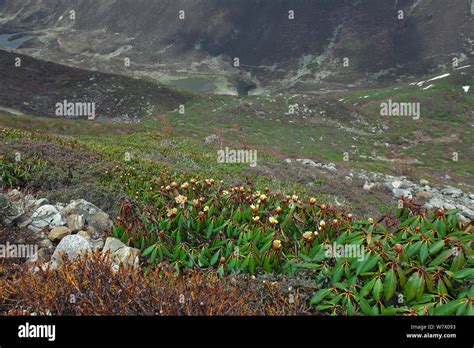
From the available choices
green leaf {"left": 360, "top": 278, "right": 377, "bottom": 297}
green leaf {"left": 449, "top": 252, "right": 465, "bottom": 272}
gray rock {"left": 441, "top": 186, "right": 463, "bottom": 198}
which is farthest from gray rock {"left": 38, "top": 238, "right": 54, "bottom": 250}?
gray rock {"left": 441, "top": 186, "right": 463, "bottom": 198}

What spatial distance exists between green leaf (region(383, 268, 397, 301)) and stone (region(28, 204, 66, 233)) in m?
5.14

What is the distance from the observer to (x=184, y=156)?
60.3ft

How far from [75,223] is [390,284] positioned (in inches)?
194

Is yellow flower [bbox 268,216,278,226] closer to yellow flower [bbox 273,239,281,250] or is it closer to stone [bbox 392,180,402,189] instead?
yellow flower [bbox 273,239,281,250]

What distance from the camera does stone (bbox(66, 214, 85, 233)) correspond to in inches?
243

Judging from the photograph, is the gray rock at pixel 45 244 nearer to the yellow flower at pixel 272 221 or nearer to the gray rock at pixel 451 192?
the yellow flower at pixel 272 221

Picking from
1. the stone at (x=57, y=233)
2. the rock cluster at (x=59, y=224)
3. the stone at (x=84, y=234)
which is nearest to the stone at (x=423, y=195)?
the rock cluster at (x=59, y=224)

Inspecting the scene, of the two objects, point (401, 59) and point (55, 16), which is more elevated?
point (55, 16)

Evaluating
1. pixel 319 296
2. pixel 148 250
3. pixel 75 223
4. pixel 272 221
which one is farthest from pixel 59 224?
pixel 319 296

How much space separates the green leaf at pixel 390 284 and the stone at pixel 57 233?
4.77m

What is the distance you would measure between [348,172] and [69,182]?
60.4 ft

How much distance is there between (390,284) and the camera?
349 centimetres

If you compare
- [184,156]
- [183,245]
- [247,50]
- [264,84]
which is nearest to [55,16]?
[247,50]
